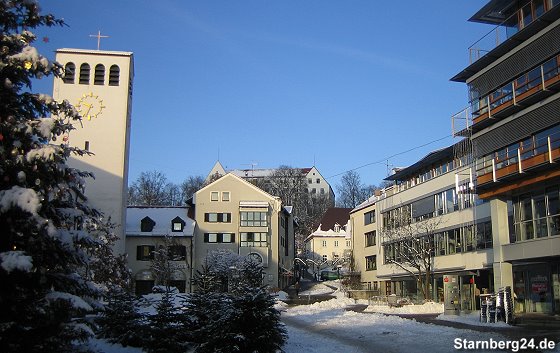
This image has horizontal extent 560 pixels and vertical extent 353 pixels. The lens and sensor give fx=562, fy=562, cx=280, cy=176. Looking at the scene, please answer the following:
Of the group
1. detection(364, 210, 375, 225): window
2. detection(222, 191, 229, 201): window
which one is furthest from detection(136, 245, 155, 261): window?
detection(364, 210, 375, 225): window

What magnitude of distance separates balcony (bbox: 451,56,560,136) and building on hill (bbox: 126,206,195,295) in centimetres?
3748

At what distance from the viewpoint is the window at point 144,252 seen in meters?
61.8

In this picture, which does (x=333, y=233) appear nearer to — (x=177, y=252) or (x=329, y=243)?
(x=329, y=243)

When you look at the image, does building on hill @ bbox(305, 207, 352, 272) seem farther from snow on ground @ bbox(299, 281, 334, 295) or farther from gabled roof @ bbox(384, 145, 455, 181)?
gabled roof @ bbox(384, 145, 455, 181)

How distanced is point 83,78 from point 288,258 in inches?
1464

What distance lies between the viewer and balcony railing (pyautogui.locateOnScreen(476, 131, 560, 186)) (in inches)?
963

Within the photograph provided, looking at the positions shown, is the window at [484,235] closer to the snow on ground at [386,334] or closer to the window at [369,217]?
the snow on ground at [386,334]

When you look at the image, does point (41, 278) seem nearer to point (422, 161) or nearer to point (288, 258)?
point (422, 161)

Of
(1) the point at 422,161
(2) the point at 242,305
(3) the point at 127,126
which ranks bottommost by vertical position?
(2) the point at 242,305

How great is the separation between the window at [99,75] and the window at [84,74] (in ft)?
2.37

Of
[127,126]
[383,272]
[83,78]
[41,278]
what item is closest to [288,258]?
[383,272]

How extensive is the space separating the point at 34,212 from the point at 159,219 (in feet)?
190

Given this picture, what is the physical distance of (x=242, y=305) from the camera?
14.3 m

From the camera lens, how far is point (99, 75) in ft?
175
